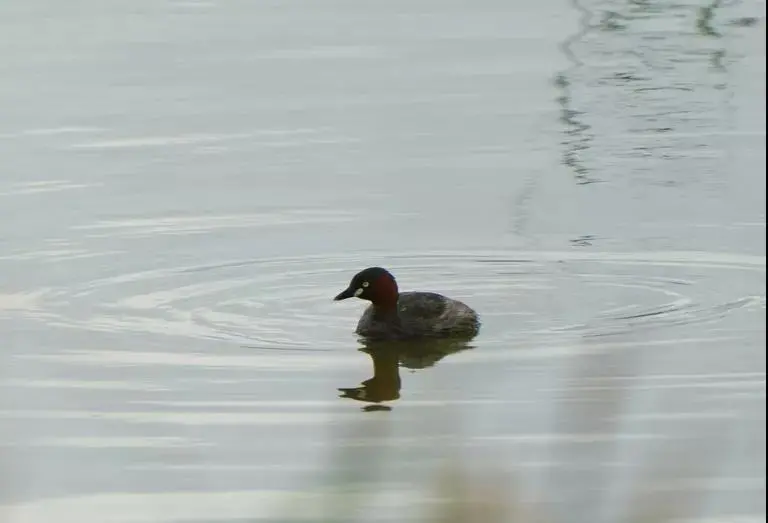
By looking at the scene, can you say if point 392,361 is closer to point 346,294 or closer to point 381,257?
point 346,294

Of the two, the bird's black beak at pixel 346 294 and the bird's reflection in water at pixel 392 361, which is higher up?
the bird's black beak at pixel 346 294

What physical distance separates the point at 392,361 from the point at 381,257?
1687 mm

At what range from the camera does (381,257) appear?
41.4 ft

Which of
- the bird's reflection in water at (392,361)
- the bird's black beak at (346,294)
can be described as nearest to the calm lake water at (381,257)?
the bird's reflection in water at (392,361)

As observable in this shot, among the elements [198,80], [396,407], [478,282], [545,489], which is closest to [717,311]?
[478,282]

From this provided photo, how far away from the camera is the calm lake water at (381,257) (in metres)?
8.26

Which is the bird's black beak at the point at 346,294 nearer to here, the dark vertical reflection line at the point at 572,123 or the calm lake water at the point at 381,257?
the calm lake water at the point at 381,257

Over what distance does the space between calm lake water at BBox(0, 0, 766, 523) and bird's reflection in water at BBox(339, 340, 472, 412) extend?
0.09ft

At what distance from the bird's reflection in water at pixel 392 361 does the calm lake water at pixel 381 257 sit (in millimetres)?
26

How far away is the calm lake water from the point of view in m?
8.26

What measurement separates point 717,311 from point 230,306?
280 centimetres

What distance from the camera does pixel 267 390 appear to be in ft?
33.2

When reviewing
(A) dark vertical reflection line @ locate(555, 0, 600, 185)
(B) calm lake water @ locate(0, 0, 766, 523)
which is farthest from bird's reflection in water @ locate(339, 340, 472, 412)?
(A) dark vertical reflection line @ locate(555, 0, 600, 185)

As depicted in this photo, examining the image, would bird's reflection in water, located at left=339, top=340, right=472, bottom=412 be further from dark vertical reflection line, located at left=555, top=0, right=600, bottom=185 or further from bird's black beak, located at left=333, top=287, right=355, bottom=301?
dark vertical reflection line, located at left=555, top=0, right=600, bottom=185
